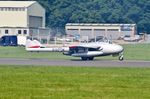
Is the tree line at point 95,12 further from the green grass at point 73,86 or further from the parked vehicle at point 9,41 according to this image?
the green grass at point 73,86

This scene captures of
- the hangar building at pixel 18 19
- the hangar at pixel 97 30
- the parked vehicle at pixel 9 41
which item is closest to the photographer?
the parked vehicle at pixel 9 41

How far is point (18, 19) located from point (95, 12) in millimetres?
37081

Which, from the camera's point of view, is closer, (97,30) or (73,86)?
(73,86)

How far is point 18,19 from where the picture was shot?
119 metres

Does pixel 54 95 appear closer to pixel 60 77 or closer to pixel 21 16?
pixel 60 77

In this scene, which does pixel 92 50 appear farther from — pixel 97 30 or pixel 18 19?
pixel 97 30

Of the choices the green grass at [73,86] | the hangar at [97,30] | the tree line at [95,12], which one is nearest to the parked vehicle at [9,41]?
the hangar at [97,30]

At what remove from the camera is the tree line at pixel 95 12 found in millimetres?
149500

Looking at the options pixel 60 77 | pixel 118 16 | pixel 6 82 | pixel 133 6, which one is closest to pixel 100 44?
pixel 60 77

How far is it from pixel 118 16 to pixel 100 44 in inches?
4109

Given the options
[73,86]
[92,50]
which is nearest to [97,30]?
[92,50]

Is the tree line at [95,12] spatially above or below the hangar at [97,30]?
above

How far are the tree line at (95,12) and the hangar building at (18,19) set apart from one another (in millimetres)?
24636

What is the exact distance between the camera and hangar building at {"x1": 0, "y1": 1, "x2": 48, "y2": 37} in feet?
379
